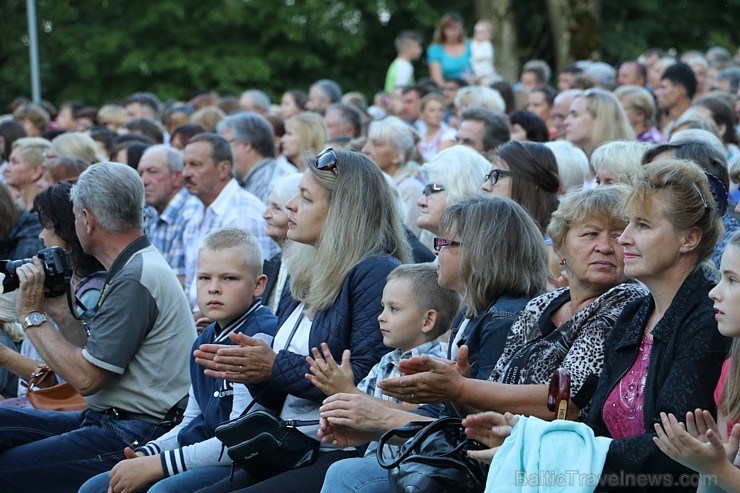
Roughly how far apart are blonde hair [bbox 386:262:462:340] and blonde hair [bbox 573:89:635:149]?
12.6 feet

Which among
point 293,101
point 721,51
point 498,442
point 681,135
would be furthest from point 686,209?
point 721,51

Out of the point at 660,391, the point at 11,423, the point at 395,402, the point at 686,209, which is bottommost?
the point at 11,423

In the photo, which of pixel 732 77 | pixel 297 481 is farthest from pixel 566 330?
pixel 732 77

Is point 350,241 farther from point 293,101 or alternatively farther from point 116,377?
point 293,101

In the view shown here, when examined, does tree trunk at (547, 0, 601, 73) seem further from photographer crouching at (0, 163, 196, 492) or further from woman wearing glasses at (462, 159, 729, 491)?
woman wearing glasses at (462, 159, 729, 491)

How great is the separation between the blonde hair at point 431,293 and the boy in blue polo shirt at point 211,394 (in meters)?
0.84

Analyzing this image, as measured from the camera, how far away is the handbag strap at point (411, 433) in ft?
11.8

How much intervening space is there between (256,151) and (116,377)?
13.1 ft

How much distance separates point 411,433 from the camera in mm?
3789

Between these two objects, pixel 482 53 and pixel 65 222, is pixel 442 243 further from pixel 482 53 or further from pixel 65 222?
pixel 482 53

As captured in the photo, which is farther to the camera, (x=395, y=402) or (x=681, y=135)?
(x=681, y=135)

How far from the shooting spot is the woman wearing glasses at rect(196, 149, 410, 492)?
14.6 ft

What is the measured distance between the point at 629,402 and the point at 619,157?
2.57 m

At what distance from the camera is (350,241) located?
4.71 metres
